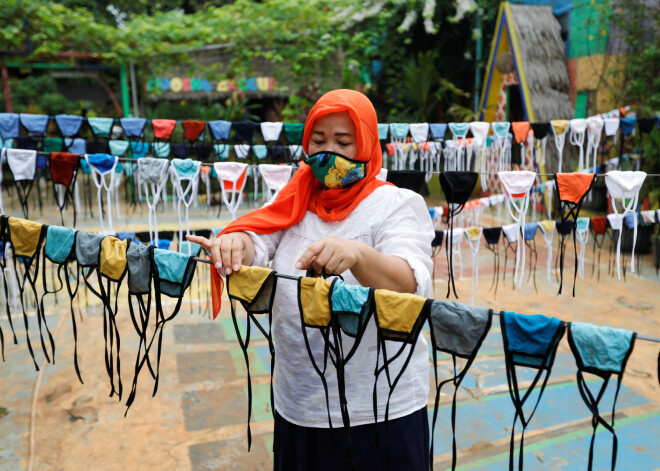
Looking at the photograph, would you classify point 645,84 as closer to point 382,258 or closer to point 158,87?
point 382,258

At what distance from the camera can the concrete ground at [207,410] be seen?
288cm

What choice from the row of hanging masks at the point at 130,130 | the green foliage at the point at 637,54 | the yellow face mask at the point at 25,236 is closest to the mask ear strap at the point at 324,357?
the yellow face mask at the point at 25,236

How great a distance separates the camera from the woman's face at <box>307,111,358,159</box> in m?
1.37

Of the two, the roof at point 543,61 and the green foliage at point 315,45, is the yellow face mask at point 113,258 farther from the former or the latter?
the green foliage at point 315,45

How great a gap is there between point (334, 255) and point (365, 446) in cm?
63

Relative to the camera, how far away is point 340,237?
130 cm

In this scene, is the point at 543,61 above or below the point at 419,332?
above

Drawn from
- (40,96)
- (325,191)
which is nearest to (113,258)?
(325,191)

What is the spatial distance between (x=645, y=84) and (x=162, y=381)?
7954 millimetres

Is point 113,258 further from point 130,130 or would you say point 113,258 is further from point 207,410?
point 130,130

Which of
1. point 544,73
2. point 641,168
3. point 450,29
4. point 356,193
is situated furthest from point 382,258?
point 450,29

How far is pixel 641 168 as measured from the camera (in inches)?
290

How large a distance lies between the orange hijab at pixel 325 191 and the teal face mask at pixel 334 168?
3 cm

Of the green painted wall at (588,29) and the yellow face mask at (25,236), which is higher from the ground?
the green painted wall at (588,29)
